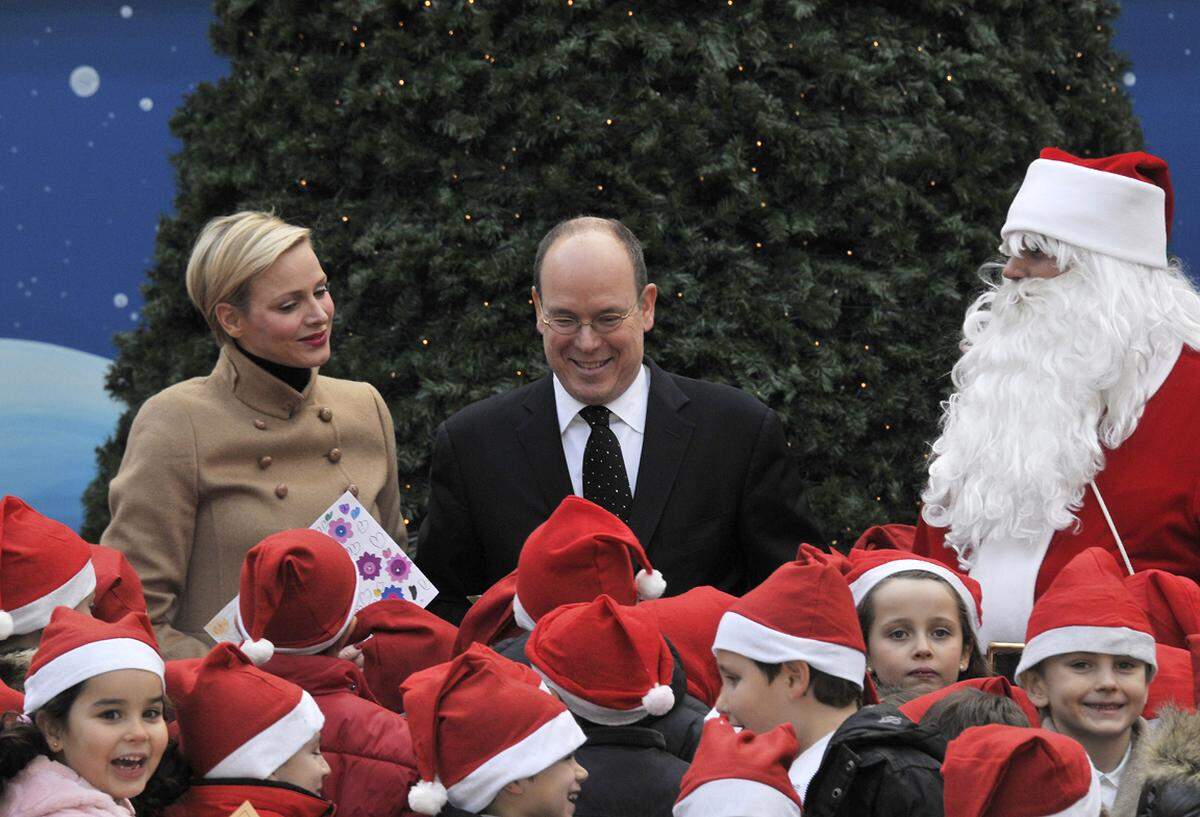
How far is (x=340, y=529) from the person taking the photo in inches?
191

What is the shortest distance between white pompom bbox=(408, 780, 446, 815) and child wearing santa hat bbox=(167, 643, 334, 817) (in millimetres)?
247

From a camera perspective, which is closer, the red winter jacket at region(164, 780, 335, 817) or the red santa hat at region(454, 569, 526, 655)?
the red winter jacket at region(164, 780, 335, 817)

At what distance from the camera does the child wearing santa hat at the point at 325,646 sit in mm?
3643

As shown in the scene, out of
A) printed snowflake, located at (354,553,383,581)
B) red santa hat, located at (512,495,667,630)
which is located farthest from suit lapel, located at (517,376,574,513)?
red santa hat, located at (512,495,667,630)

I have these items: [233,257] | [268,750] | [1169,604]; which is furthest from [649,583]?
[233,257]

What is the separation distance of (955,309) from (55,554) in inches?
141

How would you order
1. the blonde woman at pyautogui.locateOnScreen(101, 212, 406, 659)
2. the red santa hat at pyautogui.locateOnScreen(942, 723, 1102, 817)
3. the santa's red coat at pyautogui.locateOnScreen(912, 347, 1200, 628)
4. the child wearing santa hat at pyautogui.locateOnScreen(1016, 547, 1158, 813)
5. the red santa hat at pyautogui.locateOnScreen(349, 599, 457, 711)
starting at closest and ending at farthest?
1. the red santa hat at pyautogui.locateOnScreen(942, 723, 1102, 817)
2. the child wearing santa hat at pyautogui.locateOnScreen(1016, 547, 1158, 813)
3. the red santa hat at pyautogui.locateOnScreen(349, 599, 457, 711)
4. the santa's red coat at pyautogui.locateOnScreen(912, 347, 1200, 628)
5. the blonde woman at pyautogui.locateOnScreen(101, 212, 406, 659)

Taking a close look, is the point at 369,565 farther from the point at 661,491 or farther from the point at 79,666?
the point at 79,666

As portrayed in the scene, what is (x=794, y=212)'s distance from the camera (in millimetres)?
6176

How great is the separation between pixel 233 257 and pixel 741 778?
105 inches

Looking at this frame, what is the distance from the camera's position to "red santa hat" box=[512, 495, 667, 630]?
13.0 feet

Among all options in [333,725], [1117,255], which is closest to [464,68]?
[1117,255]

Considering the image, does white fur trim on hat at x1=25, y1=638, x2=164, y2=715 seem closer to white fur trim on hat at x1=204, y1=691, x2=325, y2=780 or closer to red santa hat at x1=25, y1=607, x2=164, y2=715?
red santa hat at x1=25, y1=607, x2=164, y2=715

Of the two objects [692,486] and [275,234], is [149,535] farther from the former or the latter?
[692,486]
